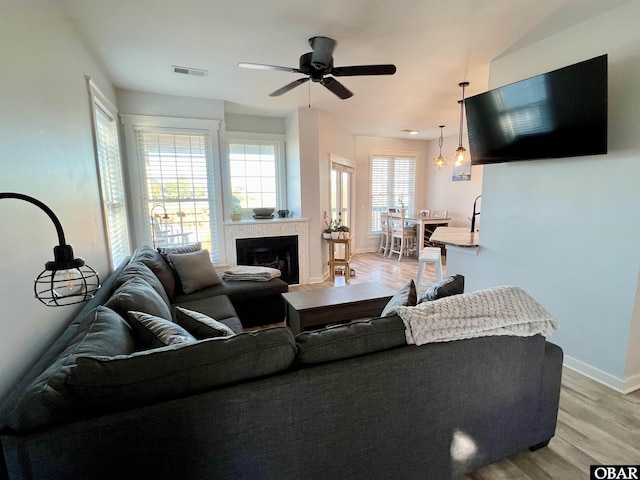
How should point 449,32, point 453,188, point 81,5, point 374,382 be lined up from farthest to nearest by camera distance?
point 453,188
point 449,32
point 81,5
point 374,382

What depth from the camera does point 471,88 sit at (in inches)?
144

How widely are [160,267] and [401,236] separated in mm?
4716

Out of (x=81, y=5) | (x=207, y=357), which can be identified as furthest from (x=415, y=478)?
(x=81, y=5)

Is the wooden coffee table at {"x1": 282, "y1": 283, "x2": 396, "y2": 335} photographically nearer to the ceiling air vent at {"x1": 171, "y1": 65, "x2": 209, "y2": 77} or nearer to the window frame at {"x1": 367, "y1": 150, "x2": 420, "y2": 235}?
the ceiling air vent at {"x1": 171, "y1": 65, "x2": 209, "y2": 77}

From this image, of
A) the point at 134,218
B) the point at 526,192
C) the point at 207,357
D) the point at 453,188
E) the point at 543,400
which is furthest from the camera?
the point at 453,188

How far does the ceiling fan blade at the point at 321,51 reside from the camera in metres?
2.41

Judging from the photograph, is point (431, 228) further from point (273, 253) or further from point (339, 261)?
point (273, 253)

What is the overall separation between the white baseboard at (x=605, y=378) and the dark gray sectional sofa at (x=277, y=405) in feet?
3.67

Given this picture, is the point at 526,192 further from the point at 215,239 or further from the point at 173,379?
the point at 215,239

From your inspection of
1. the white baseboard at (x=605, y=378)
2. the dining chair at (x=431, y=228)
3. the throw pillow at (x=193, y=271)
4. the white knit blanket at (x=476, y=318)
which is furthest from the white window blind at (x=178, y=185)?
the dining chair at (x=431, y=228)

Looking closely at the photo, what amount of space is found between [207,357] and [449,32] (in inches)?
107

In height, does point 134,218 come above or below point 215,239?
above

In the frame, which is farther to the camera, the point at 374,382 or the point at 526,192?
the point at 526,192

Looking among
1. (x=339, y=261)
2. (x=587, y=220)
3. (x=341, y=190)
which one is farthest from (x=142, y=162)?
(x=587, y=220)
